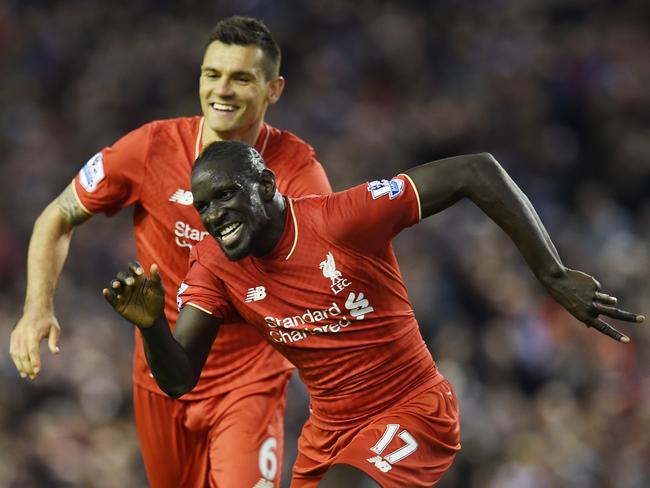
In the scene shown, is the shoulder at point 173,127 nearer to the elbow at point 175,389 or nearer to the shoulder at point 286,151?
the shoulder at point 286,151

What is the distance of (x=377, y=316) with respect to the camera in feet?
16.9

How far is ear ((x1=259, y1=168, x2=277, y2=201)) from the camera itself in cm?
504

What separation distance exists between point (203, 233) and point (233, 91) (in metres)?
0.67

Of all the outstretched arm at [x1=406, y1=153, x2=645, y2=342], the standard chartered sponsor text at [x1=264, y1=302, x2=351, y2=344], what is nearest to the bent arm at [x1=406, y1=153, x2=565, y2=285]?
the outstretched arm at [x1=406, y1=153, x2=645, y2=342]

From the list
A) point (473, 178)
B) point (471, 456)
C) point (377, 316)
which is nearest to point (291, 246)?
point (377, 316)

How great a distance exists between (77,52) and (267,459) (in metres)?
9.17

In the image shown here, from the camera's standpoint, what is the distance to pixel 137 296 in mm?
4680

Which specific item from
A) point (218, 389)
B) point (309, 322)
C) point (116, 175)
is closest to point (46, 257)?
point (116, 175)

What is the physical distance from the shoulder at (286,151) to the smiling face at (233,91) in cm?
9

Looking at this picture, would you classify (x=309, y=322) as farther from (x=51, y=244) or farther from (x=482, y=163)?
(x=51, y=244)

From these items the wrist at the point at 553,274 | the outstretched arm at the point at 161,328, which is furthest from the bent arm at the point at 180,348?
the wrist at the point at 553,274

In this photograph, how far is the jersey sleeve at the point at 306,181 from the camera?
5.79 m

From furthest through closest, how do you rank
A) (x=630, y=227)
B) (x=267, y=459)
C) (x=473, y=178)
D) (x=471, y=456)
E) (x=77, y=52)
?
(x=77, y=52), (x=630, y=227), (x=471, y=456), (x=267, y=459), (x=473, y=178)

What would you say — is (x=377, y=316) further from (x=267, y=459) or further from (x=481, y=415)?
(x=481, y=415)
